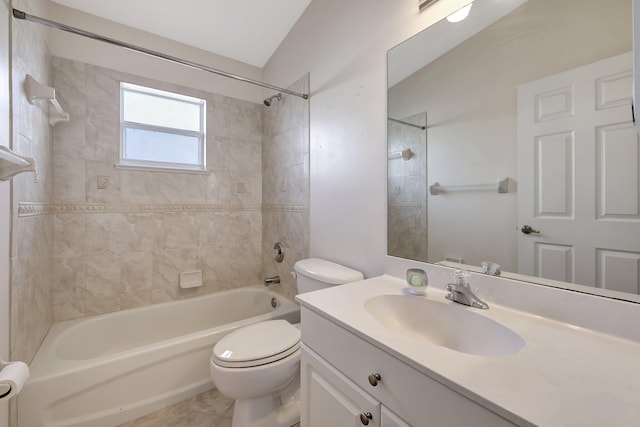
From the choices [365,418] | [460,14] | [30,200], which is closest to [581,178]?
[460,14]

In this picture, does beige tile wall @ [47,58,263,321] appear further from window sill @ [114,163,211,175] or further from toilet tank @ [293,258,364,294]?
toilet tank @ [293,258,364,294]

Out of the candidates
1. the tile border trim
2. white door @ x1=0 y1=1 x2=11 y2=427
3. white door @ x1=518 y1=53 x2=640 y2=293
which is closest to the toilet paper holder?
white door @ x1=0 y1=1 x2=11 y2=427

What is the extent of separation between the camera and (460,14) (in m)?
1.04

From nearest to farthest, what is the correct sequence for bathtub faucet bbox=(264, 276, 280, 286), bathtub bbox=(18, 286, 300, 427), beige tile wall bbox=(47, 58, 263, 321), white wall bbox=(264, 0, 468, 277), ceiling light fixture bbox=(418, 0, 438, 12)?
ceiling light fixture bbox=(418, 0, 438, 12), bathtub bbox=(18, 286, 300, 427), white wall bbox=(264, 0, 468, 277), beige tile wall bbox=(47, 58, 263, 321), bathtub faucet bbox=(264, 276, 280, 286)

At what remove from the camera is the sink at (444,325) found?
2.47ft

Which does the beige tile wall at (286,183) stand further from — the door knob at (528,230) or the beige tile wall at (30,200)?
the beige tile wall at (30,200)

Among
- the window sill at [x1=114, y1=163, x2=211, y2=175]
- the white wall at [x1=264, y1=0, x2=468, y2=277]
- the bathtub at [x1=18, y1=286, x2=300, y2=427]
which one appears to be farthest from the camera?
the window sill at [x1=114, y1=163, x2=211, y2=175]

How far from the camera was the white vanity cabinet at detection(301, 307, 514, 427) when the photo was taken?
518 mm

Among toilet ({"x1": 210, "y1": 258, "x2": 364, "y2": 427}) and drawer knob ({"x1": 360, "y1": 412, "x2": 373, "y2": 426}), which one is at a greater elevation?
drawer knob ({"x1": 360, "y1": 412, "x2": 373, "y2": 426})

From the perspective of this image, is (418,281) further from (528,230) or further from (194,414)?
(194,414)

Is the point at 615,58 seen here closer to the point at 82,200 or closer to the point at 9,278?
the point at 9,278

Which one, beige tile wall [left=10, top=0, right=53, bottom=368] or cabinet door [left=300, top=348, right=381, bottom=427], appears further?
beige tile wall [left=10, top=0, right=53, bottom=368]

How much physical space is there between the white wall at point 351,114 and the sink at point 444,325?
0.38 meters

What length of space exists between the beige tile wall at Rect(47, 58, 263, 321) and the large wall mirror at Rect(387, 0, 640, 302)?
163 centimetres
